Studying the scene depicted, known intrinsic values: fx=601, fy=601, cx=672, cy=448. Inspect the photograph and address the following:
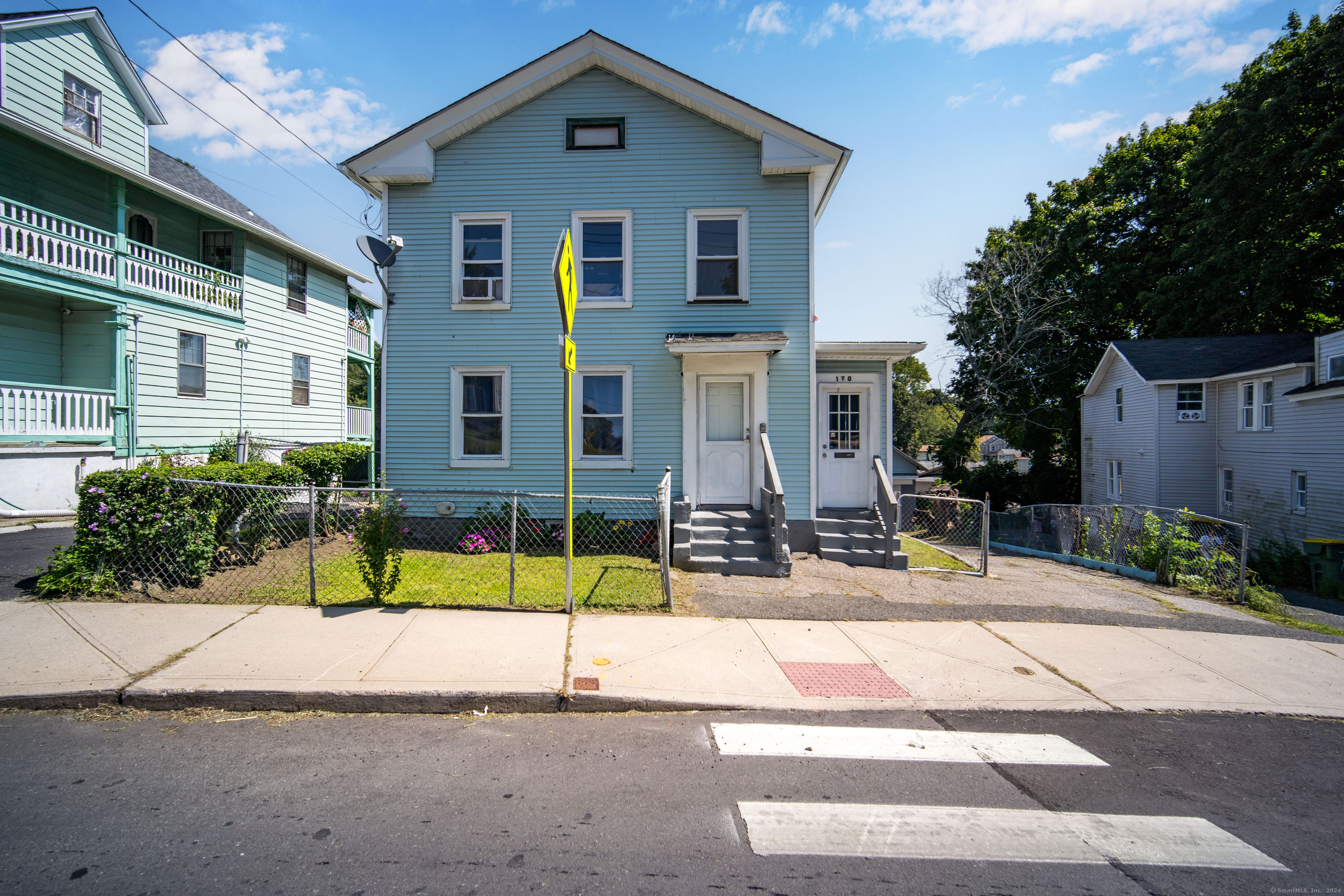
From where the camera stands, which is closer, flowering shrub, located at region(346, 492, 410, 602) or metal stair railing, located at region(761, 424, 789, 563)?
flowering shrub, located at region(346, 492, 410, 602)

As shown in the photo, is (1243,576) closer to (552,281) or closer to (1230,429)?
(552,281)

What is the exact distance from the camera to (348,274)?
21.6 meters

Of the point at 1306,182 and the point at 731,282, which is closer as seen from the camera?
the point at 731,282

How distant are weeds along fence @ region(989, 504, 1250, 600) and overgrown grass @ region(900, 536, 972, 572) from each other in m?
3.33

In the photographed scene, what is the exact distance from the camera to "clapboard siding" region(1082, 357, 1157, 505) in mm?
23422

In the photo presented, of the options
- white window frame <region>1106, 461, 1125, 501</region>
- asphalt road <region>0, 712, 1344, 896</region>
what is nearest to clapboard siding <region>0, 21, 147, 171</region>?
asphalt road <region>0, 712, 1344, 896</region>

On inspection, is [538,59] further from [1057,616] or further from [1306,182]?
[1306,182]

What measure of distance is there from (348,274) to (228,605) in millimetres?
18363

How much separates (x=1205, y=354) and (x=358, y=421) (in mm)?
32025

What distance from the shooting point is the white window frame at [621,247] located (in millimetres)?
11211

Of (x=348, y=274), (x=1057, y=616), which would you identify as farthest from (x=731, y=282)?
(x=348, y=274)

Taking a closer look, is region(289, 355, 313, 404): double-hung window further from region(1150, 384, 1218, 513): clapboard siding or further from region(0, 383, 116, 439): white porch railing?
→ region(1150, 384, 1218, 513): clapboard siding

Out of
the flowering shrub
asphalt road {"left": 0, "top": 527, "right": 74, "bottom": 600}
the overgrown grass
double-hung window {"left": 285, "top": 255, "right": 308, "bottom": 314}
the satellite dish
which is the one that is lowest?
the overgrown grass

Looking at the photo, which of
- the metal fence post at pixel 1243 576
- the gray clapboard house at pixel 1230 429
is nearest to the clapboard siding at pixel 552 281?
the metal fence post at pixel 1243 576
